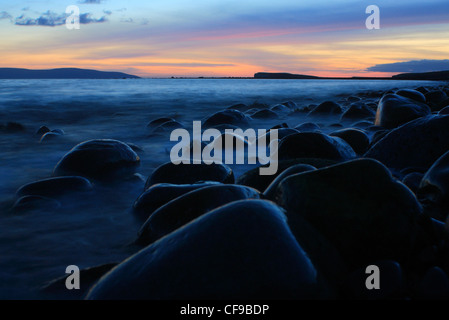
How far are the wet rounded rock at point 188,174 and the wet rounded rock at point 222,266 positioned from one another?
154cm

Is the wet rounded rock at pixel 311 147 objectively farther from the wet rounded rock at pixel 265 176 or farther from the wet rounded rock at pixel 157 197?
the wet rounded rock at pixel 157 197

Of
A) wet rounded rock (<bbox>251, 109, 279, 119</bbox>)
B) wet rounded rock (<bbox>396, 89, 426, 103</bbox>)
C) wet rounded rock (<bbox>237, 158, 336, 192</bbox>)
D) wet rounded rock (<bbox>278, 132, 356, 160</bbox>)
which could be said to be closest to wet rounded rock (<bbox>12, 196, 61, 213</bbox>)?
wet rounded rock (<bbox>237, 158, 336, 192</bbox>)

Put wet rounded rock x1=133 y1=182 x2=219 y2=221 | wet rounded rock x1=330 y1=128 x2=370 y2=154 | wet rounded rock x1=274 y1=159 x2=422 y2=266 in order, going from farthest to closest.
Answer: wet rounded rock x1=330 y1=128 x2=370 y2=154 < wet rounded rock x1=133 y1=182 x2=219 y2=221 < wet rounded rock x1=274 y1=159 x2=422 y2=266

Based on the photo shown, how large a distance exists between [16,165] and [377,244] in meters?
4.00

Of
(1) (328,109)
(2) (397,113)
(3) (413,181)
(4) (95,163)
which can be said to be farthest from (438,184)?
(1) (328,109)

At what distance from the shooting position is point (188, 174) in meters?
3.08

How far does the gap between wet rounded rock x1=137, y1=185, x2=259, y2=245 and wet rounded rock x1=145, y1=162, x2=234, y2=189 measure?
842mm

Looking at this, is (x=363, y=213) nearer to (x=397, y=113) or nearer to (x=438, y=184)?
(x=438, y=184)

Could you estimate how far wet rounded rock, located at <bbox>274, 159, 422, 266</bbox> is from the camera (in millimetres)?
1714

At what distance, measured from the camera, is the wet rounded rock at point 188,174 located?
307 cm

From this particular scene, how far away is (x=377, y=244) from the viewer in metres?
1.71

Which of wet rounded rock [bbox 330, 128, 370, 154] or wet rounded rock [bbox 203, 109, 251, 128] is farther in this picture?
wet rounded rock [bbox 203, 109, 251, 128]

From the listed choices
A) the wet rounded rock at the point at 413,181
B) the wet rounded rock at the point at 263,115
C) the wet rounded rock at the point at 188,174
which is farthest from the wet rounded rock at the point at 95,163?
the wet rounded rock at the point at 263,115

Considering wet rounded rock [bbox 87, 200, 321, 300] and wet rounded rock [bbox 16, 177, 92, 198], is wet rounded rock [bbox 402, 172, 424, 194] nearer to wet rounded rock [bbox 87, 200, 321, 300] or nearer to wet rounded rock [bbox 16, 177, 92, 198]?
wet rounded rock [bbox 87, 200, 321, 300]
